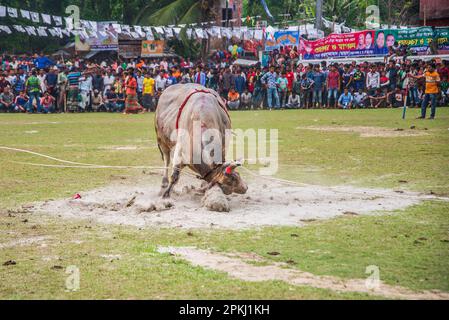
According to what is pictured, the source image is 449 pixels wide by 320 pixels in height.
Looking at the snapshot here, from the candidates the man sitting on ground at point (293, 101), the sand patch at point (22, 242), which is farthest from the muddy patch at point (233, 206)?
the man sitting on ground at point (293, 101)

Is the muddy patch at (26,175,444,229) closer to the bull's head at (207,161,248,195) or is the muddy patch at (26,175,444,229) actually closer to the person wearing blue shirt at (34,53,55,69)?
the bull's head at (207,161,248,195)

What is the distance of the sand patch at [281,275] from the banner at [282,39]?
105 feet

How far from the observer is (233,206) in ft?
32.9

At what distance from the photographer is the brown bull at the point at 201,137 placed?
9875mm

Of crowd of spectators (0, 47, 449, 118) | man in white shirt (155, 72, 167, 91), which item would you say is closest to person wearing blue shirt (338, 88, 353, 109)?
crowd of spectators (0, 47, 449, 118)

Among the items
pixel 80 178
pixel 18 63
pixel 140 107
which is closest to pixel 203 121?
pixel 80 178

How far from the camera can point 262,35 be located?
36.4 meters

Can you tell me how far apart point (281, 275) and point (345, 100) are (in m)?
26.5

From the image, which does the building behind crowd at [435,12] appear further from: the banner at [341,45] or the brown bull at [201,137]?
the banner at [341,45]

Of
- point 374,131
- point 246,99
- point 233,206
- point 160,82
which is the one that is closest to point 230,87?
point 246,99

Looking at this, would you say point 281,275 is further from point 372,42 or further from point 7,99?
point 7,99

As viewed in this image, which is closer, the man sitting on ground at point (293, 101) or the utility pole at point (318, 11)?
the man sitting on ground at point (293, 101)

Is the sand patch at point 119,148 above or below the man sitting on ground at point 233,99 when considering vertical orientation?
below

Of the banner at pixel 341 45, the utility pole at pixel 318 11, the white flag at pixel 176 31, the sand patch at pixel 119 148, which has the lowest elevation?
the sand patch at pixel 119 148
